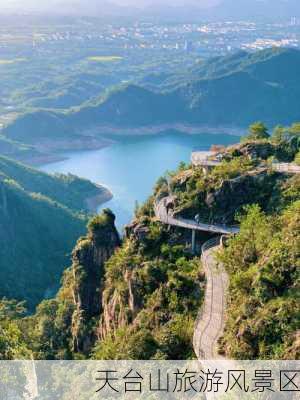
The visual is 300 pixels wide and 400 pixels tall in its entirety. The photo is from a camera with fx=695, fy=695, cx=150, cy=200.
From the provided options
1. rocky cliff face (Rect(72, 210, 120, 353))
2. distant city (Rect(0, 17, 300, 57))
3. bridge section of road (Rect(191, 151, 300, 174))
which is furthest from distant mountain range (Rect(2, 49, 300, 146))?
rocky cliff face (Rect(72, 210, 120, 353))

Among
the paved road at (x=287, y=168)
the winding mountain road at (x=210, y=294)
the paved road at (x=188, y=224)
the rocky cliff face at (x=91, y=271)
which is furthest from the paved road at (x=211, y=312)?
the rocky cliff face at (x=91, y=271)

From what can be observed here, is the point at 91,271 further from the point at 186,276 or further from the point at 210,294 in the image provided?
the point at 210,294

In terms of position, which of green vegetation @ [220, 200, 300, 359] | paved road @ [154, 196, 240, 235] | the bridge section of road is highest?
the bridge section of road

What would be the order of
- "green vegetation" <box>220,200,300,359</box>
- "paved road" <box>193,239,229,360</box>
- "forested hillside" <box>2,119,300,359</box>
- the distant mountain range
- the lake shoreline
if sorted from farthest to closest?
1. the distant mountain range
2. the lake shoreline
3. "paved road" <box>193,239,229,360</box>
4. "forested hillside" <box>2,119,300,359</box>
5. "green vegetation" <box>220,200,300,359</box>

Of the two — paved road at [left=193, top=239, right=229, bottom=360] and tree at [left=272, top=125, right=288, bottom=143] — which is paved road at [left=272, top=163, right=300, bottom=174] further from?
paved road at [left=193, top=239, right=229, bottom=360]

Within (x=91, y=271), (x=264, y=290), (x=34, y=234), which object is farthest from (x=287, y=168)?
(x=34, y=234)

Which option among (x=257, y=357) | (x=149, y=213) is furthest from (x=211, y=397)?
(x=149, y=213)
